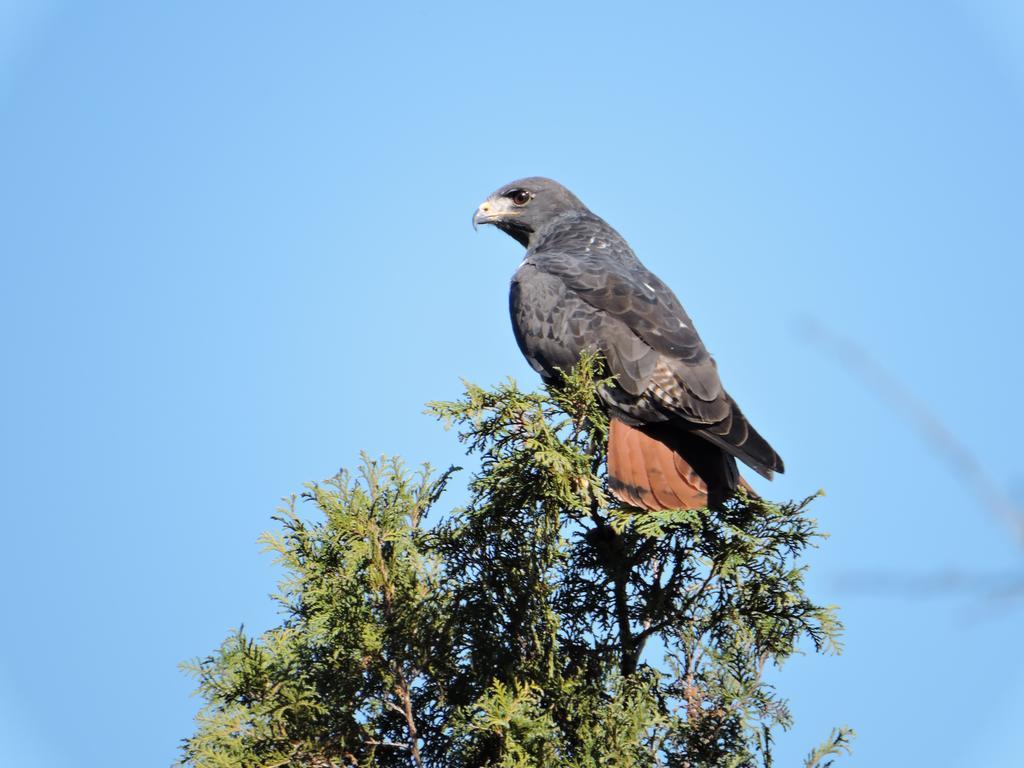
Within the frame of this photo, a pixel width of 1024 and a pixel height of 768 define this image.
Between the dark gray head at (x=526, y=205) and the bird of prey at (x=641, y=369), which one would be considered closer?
the bird of prey at (x=641, y=369)

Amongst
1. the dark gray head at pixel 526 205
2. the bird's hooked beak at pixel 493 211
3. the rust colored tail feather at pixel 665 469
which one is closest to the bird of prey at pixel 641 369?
the rust colored tail feather at pixel 665 469

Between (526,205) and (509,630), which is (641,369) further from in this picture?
(526,205)

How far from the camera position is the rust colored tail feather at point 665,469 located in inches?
182

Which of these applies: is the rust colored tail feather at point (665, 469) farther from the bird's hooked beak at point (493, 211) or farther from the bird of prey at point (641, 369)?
the bird's hooked beak at point (493, 211)

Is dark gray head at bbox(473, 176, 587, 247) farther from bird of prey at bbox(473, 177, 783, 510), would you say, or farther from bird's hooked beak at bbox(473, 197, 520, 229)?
bird of prey at bbox(473, 177, 783, 510)

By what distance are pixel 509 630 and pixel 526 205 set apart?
167 inches

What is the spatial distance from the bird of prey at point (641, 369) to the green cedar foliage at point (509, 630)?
0.75ft

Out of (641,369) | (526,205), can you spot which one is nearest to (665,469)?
(641,369)

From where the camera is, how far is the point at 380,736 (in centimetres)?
418

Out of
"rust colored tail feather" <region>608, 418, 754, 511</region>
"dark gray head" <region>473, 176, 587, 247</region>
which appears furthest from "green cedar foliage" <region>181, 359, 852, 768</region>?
"dark gray head" <region>473, 176, 587, 247</region>

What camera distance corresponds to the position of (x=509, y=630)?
13.7 feet

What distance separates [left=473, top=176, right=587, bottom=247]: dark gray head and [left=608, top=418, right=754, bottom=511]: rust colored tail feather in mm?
2903

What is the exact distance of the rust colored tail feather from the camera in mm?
4629

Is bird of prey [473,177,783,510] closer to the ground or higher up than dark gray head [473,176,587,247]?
closer to the ground
